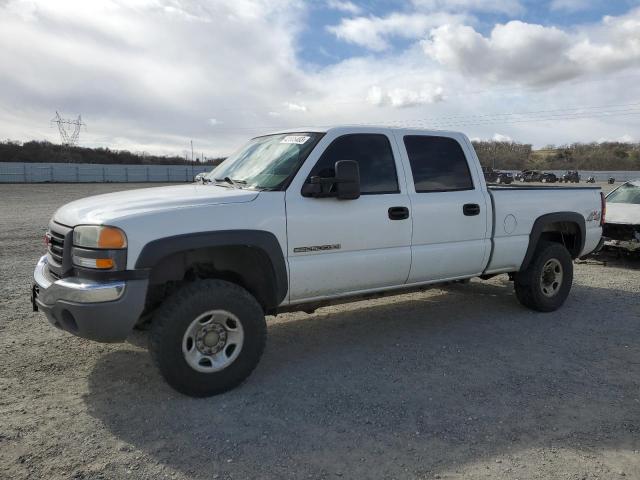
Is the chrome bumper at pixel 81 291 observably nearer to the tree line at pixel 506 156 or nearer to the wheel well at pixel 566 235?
the wheel well at pixel 566 235

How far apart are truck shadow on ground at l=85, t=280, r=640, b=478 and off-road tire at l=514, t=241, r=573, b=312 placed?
39cm

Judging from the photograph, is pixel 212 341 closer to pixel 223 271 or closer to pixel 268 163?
pixel 223 271

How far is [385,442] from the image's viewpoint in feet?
10.1

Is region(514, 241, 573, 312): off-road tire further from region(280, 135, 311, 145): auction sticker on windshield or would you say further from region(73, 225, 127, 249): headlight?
region(73, 225, 127, 249): headlight

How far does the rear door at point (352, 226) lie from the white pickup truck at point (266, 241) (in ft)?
0.04

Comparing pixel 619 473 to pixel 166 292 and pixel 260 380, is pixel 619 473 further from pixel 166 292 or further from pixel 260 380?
pixel 166 292

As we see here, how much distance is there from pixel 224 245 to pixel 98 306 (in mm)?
922

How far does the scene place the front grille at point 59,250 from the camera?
3.47 metres

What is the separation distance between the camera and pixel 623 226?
28.4ft

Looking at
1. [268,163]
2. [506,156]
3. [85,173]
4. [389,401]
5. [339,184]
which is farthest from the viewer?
[506,156]

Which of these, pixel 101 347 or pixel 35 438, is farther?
pixel 101 347

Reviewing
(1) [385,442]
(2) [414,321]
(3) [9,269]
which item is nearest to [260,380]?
(1) [385,442]

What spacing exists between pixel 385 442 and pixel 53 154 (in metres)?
79.1

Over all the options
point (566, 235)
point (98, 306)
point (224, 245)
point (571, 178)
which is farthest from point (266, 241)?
point (571, 178)
